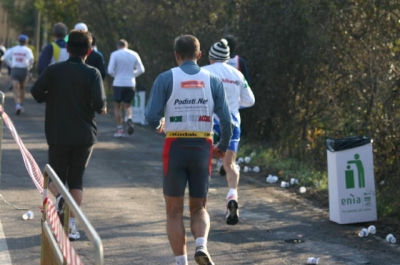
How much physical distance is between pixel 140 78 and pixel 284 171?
11.0 m

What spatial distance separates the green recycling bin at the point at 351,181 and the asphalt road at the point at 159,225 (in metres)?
0.17

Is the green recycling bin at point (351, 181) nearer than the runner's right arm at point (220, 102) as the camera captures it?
No

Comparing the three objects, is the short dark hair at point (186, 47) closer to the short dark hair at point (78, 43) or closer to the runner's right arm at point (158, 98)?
the runner's right arm at point (158, 98)

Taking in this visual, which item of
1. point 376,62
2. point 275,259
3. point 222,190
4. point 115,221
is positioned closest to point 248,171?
point 222,190

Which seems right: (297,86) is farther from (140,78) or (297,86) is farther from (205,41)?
(140,78)

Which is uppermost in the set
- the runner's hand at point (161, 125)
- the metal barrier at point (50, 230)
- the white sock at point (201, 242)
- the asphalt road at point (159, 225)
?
the runner's hand at point (161, 125)

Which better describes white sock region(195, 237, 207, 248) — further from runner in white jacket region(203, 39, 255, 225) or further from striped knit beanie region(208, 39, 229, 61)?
striped knit beanie region(208, 39, 229, 61)

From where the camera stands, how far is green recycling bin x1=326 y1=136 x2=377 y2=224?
9875 millimetres

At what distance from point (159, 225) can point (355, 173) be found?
225 cm

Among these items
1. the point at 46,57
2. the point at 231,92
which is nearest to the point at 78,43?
the point at 231,92

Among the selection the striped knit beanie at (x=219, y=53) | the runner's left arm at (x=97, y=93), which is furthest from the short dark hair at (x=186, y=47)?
the striped knit beanie at (x=219, y=53)

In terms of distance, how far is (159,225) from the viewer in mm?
9586

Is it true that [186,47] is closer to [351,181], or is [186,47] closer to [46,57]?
[351,181]

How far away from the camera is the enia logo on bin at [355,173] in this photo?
32.6ft
